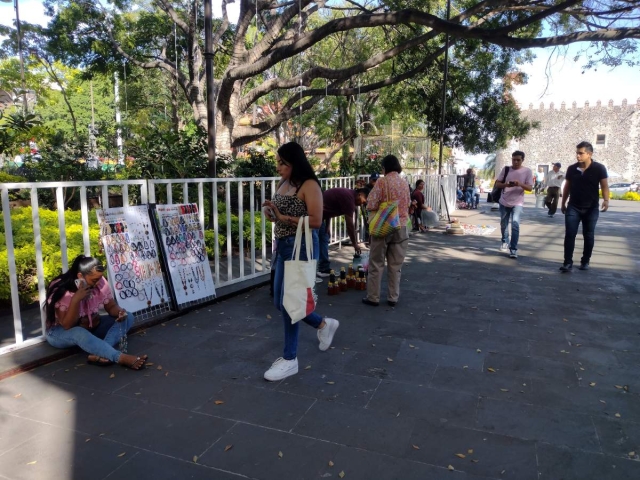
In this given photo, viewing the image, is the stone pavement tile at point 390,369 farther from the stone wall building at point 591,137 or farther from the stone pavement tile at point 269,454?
the stone wall building at point 591,137

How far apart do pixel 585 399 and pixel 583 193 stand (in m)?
4.53

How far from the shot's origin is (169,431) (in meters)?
2.76

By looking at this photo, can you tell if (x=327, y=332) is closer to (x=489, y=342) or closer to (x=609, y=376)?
(x=489, y=342)

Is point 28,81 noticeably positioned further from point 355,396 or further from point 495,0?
point 355,396

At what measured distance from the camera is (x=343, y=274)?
237 inches

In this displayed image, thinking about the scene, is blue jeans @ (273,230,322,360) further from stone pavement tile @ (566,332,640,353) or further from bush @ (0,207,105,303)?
bush @ (0,207,105,303)

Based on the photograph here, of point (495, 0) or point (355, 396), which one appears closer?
point (355, 396)

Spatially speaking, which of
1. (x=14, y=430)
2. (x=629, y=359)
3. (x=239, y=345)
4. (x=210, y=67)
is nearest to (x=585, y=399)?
(x=629, y=359)

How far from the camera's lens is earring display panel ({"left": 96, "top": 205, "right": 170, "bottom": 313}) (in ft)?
13.7

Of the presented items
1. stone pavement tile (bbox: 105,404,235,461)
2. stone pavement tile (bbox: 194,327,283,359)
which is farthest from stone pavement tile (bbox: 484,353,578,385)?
stone pavement tile (bbox: 105,404,235,461)

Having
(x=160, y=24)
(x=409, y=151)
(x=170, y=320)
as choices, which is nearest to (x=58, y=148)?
(x=160, y=24)

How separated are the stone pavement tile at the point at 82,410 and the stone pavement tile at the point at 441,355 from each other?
214 centimetres

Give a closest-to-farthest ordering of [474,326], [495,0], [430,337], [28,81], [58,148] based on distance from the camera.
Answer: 1. [430,337]
2. [474,326]
3. [495,0]
4. [58,148]
5. [28,81]

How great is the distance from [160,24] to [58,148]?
23.0 feet
